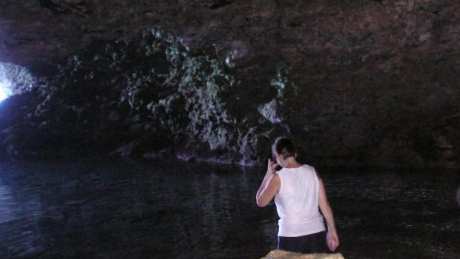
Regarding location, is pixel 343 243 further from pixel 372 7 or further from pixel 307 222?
pixel 372 7

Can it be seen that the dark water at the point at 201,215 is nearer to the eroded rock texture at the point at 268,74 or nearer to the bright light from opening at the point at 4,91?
the eroded rock texture at the point at 268,74

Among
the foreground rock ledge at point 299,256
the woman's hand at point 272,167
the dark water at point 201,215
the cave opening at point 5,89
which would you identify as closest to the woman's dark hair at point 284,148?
the woman's hand at point 272,167

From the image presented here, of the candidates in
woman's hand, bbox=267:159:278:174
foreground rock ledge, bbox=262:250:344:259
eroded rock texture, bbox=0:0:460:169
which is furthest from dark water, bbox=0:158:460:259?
foreground rock ledge, bbox=262:250:344:259

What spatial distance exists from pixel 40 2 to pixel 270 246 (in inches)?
280

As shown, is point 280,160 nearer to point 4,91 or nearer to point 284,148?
point 284,148

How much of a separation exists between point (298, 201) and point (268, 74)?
39.0 ft

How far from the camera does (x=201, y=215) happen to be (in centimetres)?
1152

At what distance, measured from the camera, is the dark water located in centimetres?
899

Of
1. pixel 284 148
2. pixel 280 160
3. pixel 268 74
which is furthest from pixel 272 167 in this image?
pixel 268 74

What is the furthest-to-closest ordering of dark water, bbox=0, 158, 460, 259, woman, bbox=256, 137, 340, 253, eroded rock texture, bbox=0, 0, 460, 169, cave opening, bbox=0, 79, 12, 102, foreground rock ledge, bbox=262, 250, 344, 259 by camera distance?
cave opening, bbox=0, 79, 12, 102
eroded rock texture, bbox=0, 0, 460, 169
dark water, bbox=0, 158, 460, 259
woman, bbox=256, 137, 340, 253
foreground rock ledge, bbox=262, 250, 344, 259

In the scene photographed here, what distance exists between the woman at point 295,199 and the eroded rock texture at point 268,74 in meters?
6.87

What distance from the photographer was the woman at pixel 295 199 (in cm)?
513

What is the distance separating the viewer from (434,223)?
32.0 ft

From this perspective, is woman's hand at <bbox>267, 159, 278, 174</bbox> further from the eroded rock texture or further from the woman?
the eroded rock texture
